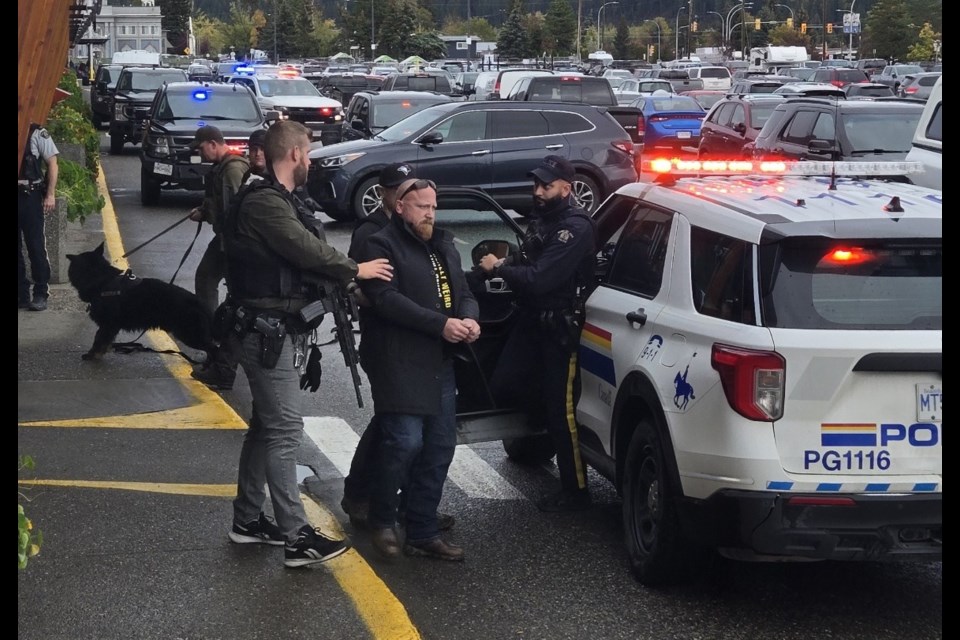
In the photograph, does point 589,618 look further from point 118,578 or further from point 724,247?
point 118,578

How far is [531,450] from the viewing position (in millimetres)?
7363

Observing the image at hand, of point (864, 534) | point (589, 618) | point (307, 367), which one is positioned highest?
point (307, 367)

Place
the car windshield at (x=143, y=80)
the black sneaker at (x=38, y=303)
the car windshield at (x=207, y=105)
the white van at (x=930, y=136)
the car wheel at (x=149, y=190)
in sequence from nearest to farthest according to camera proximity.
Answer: the white van at (x=930, y=136) → the black sneaker at (x=38, y=303) → the car wheel at (x=149, y=190) → the car windshield at (x=207, y=105) → the car windshield at (x=143, y=80)

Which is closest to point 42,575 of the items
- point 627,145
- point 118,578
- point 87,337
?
point 118,578

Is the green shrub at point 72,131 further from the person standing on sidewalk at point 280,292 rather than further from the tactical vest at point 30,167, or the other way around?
the person standing on sidewalk at point 280,292

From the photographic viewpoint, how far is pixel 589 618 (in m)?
5.17

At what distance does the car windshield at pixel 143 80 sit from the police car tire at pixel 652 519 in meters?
27.7

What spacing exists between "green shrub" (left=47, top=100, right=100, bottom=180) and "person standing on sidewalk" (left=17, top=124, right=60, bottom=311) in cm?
584

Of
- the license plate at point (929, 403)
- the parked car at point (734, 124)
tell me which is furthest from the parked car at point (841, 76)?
the license plate at point (929, 403)

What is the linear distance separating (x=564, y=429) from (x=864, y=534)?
1890mm

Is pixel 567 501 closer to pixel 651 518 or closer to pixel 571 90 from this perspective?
pixel 651 518

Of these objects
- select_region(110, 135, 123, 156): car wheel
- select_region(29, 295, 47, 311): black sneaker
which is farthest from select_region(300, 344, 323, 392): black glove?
select_region(110, 135, 123, 156): car wheel

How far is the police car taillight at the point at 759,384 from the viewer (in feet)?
15.3

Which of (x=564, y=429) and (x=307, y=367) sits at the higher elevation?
(x=307, y=367)
